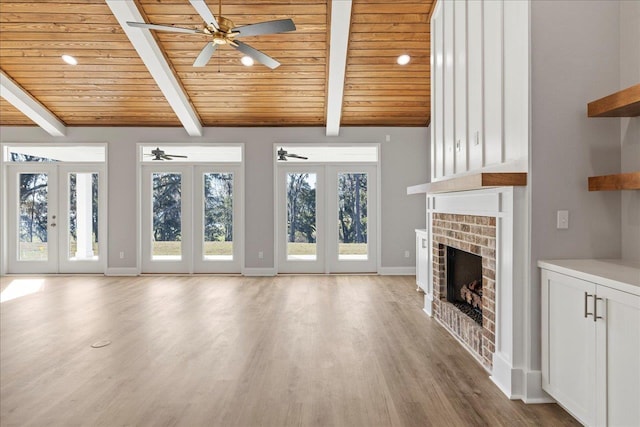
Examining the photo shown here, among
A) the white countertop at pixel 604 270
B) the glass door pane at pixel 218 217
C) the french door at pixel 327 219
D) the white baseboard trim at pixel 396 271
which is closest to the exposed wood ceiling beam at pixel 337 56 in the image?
the french door at pixel 327 219

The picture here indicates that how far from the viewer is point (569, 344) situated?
7.19 feet

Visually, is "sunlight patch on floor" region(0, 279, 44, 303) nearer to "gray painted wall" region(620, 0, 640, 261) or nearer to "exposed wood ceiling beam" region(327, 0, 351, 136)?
"exposed wood ceiling beam" region(327, 0, 351, 136)

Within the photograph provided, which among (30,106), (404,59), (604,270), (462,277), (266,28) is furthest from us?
(30,106)

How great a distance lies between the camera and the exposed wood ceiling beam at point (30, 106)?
5.75m

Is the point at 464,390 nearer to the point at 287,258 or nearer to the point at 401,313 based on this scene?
the point at 401,313

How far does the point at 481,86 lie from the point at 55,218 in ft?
24.1

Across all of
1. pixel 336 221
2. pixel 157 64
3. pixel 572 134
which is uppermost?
pixel 157 64

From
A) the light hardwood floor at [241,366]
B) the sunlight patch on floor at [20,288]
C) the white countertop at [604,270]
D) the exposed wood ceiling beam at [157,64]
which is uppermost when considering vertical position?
the exposed wood ceiling beam at [157,64]

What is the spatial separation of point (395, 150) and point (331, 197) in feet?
4.73

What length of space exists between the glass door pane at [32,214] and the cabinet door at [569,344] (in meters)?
7.91

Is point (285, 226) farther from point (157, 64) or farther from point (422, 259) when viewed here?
point (157, 64)

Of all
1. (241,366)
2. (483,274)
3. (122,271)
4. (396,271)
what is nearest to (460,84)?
(483,274)

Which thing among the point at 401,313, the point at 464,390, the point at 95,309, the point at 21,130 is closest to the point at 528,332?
the point at 464,390

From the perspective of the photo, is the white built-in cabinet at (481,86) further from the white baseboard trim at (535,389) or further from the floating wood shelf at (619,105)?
the white baseboard trim at (535,389)
